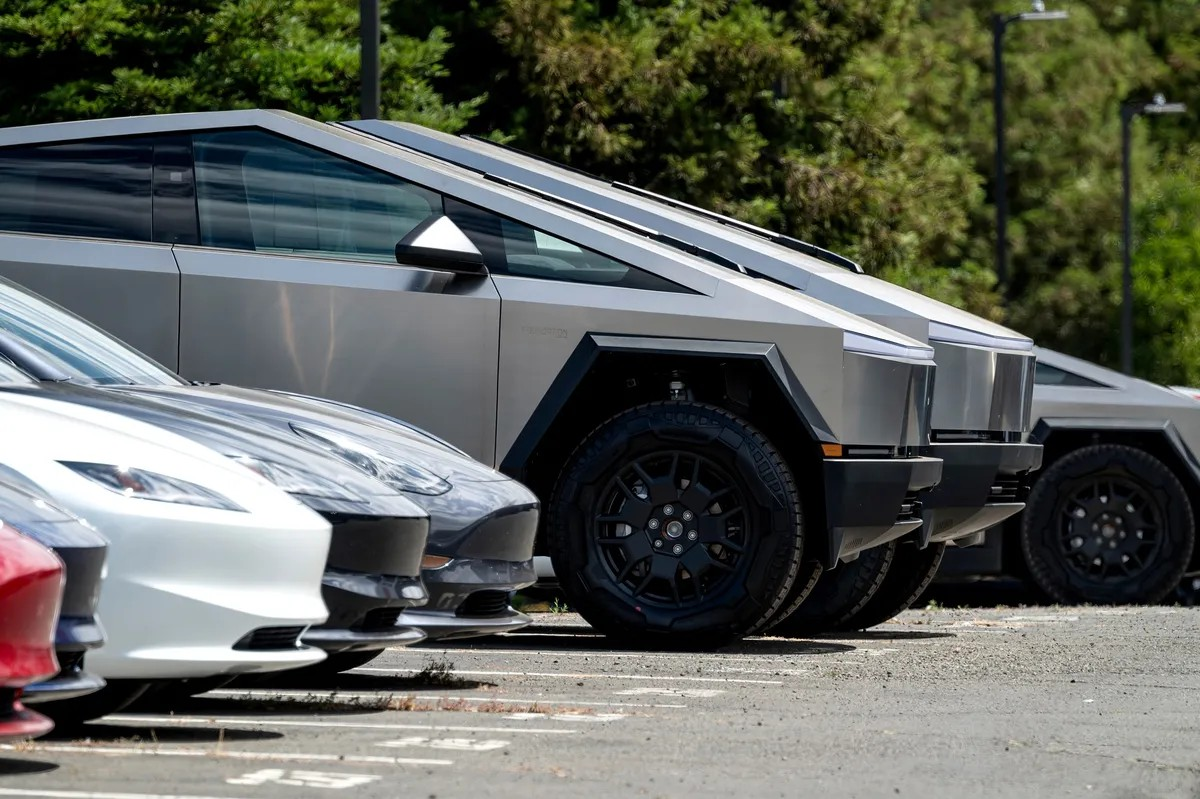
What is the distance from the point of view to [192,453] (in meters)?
5.73

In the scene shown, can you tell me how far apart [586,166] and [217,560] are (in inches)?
647

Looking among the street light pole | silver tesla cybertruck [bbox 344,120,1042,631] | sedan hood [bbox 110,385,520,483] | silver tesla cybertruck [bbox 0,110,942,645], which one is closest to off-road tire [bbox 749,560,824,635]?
silver tesla cybertruck [bbox 0,110,942,645]

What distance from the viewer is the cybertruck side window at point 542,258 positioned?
27.8 ft

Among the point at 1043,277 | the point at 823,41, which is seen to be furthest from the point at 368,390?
the point at 1043,277

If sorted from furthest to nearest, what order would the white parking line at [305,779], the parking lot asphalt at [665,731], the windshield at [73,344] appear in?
the windshield at [73,344] → the parking lot asphalt at [665,731] → the white parking line at [305,779]

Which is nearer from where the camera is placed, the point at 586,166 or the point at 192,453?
the point at 192,453

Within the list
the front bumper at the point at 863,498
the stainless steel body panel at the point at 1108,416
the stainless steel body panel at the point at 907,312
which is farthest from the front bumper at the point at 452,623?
the stainless steel body panel at the point at 1108,416

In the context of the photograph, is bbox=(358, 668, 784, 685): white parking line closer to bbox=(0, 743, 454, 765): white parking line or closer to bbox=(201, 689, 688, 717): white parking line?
bbox=(201, 689, 688, 717): white parking line

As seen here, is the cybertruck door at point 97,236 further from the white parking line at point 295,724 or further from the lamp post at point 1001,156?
the lamp post at point 1001,156

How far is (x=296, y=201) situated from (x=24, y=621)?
4400 mm

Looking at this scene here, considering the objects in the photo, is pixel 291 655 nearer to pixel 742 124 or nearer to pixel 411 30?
pixel 411 30

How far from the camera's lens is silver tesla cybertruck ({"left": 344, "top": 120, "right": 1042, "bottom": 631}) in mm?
9344

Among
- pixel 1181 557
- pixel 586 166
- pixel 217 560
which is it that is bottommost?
pixel 1181 557

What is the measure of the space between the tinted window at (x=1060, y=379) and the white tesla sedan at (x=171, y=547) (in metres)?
7.86
